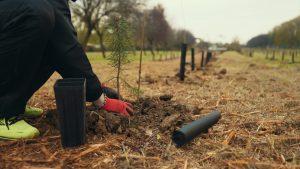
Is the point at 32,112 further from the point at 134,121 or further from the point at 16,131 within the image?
the point at 134,121

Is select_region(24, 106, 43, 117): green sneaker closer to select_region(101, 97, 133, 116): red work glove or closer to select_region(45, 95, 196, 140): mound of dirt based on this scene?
select_region(45, 95, 196, 140): mound of dirt

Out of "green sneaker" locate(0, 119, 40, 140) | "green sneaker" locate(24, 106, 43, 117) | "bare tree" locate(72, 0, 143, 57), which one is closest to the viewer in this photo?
"green sneaker" locate(0, 119, 40, 140)

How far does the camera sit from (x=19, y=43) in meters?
2.78

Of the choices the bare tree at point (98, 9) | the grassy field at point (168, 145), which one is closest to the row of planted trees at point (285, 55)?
the bare tree at point (98, 9)

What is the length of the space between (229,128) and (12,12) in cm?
218

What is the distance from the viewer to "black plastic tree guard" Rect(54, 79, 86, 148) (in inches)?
100

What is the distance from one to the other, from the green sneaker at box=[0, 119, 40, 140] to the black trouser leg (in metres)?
0.09

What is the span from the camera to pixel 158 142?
2814 mm

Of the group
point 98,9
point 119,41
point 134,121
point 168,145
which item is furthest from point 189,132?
point 98,9

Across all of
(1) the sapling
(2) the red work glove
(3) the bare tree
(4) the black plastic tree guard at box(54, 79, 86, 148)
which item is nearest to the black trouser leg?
(4) the black plastic tree guard at box(54, 79, 86, 148)

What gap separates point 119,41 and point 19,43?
1139 mm

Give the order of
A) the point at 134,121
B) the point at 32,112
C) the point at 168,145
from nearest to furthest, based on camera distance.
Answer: the point at 168,145 < the point at 134,121 < the point at 32,112

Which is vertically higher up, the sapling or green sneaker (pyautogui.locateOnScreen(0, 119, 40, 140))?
the sapling

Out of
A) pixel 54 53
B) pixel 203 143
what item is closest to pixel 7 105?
pixel 54 53
